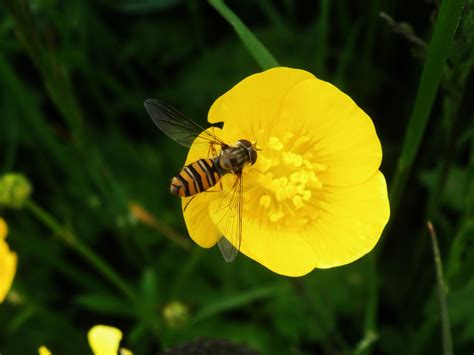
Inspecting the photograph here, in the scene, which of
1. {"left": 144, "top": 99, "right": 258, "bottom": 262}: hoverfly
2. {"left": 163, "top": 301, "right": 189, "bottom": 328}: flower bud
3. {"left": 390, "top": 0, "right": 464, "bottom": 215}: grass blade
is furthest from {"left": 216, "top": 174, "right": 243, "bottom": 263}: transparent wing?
{"left": 163, "top": 301, "right": 189, "bottom": 328}: flower bud

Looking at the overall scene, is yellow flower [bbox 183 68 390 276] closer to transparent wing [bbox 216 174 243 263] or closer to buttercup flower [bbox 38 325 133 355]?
transparent wing [bbox 216 174 243 263]

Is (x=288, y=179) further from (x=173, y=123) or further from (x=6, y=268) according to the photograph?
(x=6, y=268)

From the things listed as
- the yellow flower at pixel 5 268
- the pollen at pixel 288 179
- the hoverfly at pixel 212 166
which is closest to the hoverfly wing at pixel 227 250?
the hoverfly at pixel 212 166

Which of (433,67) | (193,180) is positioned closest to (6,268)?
(193,180)

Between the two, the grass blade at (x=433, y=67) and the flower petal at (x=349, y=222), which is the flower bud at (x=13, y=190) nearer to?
the flower petal at (x=349, y=222)

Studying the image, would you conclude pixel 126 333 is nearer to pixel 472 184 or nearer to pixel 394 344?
pixel 394 344

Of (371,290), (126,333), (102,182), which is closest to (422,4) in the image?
(371,290)
